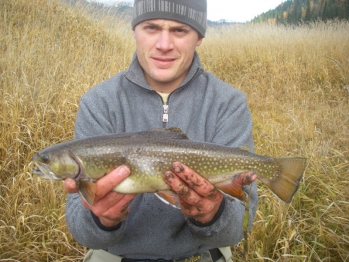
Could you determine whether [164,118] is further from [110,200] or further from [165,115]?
[110,200]

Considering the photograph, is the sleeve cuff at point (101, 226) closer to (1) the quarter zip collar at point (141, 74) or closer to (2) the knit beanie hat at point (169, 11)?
(1) the quarter zip collar at point (141, 74)

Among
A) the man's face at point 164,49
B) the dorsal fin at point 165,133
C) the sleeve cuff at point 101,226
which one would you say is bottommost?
the sleeve cuff at point 101,226

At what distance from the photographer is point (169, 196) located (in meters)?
1.89

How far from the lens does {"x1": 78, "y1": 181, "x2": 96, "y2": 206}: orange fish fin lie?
1736 millimetres

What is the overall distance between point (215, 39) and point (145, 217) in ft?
37.4

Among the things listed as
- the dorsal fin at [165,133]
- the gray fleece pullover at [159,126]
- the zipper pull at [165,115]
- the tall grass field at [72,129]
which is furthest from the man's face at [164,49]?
the tall grass field at [72,129]

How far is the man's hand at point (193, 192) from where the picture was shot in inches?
68.2

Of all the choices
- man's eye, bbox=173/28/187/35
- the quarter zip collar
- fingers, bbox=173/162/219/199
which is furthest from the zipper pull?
fingers, bbox=173/162/219/199

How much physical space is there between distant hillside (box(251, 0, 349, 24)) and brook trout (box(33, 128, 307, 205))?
13.6m

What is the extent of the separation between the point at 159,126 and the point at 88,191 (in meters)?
0.86

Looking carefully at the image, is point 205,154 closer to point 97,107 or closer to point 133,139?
point 133,139

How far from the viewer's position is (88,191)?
1.75 m

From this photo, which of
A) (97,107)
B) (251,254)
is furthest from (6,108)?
(251,254)

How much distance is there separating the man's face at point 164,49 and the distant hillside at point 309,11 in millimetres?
13003
